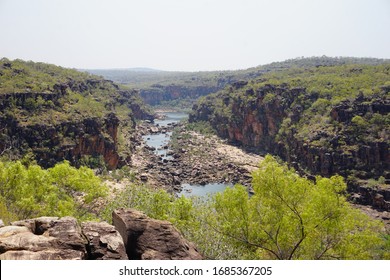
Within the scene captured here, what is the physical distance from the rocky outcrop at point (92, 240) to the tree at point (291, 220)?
15.8ft

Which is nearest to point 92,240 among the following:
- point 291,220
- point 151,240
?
point 151,240

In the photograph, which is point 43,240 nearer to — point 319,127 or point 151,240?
point 151,240

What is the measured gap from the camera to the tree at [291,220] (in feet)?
57.7

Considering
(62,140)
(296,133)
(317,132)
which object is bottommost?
(296,133)

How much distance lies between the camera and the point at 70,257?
38.5ft

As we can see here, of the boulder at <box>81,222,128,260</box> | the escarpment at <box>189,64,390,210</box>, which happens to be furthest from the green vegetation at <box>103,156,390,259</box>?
the escarpment at <box>189,64,390,210</box>

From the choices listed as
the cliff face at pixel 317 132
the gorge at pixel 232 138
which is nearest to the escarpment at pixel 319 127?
the cliff face at pixel 317 132

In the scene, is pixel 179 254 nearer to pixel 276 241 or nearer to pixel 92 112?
pixel 276 241

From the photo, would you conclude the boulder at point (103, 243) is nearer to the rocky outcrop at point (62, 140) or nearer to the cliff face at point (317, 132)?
the rocky outcrop at point (62, 140)

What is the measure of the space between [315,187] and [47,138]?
4283 centimetres

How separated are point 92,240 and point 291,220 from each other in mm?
10059

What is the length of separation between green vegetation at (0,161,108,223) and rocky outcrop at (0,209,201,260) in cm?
790

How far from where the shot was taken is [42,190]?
74.8ft

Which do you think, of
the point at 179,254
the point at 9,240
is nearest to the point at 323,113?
the point at 179,254
